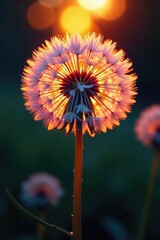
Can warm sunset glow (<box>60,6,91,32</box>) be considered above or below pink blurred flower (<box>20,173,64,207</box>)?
above

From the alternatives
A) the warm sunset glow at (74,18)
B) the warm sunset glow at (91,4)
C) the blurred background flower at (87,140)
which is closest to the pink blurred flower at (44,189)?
the blurred background flower at (87,140)

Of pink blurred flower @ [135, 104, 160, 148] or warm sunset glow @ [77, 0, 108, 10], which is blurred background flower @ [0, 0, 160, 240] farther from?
pink blurred flower @ [135, 104, 160, 148]

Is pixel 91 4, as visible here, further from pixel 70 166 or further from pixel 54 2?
pixel 70 166

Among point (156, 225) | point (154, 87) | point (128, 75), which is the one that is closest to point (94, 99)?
point (128, 75)

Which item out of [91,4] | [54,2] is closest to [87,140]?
[91,4]

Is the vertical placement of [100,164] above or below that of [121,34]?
below

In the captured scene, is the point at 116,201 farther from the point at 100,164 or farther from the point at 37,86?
the point at 37,86

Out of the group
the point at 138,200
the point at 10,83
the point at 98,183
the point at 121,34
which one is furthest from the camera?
the point at 121,34

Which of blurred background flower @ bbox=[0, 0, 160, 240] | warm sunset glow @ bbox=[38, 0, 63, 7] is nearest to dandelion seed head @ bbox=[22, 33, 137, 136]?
blurred background flower @ bbox=[0, 0, 160, 240]
